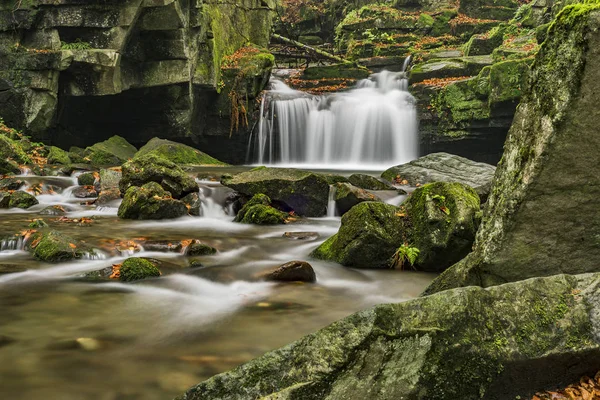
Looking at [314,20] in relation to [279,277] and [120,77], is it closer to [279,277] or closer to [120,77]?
[120,77]

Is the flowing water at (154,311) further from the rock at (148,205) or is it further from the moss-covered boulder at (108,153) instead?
the moss-covered boulder at (108,153)

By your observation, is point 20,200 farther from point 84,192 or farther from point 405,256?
point 405,256

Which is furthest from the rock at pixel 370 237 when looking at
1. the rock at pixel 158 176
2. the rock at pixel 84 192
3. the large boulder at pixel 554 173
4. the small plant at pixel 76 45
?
the small plant at pixel 76 45

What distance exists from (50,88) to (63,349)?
1406 cm

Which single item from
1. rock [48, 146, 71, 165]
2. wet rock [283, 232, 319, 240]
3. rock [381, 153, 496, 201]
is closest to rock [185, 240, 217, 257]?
wet rock [283, 232, 319, 240]

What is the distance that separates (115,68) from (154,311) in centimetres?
1312

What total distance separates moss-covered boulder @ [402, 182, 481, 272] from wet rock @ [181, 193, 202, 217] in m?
5.26

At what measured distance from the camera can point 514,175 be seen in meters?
3.42

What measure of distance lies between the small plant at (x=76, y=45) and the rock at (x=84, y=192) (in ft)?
19.0

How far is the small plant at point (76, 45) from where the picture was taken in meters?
15.0

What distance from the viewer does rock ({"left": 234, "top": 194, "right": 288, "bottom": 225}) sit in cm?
916

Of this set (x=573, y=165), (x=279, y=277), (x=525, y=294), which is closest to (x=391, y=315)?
(x=525, y=294)

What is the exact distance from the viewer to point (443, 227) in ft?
19.7

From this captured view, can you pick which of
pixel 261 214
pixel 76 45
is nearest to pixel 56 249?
pixel 261 214
